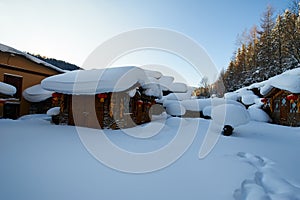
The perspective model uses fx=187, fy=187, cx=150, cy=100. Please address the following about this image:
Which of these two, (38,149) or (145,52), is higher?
(145,52)

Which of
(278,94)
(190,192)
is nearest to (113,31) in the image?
(190,192)

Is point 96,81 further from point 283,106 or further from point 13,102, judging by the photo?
point 283,106

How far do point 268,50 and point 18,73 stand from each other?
2363 centimetres

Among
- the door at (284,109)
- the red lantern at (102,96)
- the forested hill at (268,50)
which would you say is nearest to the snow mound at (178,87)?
the forested hill at (268,50)

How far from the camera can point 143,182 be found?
3156 mm

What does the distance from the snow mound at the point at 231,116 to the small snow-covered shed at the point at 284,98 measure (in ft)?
11.3

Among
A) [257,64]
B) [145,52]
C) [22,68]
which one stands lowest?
[22,68]

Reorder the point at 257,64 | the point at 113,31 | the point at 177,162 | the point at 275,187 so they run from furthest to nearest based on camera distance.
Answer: the point at 257,64 < the point at 113,31 < the point at 177,162 < the point at 275,187

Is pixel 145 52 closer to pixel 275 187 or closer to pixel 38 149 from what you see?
pixel 38 149

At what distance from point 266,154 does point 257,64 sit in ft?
66.2

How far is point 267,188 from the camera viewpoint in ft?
9.87

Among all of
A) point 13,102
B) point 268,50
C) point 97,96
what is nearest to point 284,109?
point 97,96

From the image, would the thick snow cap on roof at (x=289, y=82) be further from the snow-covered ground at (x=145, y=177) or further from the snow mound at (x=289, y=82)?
the snow-covered ground at (x=145, y=177)

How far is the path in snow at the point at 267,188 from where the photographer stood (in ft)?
8.89
